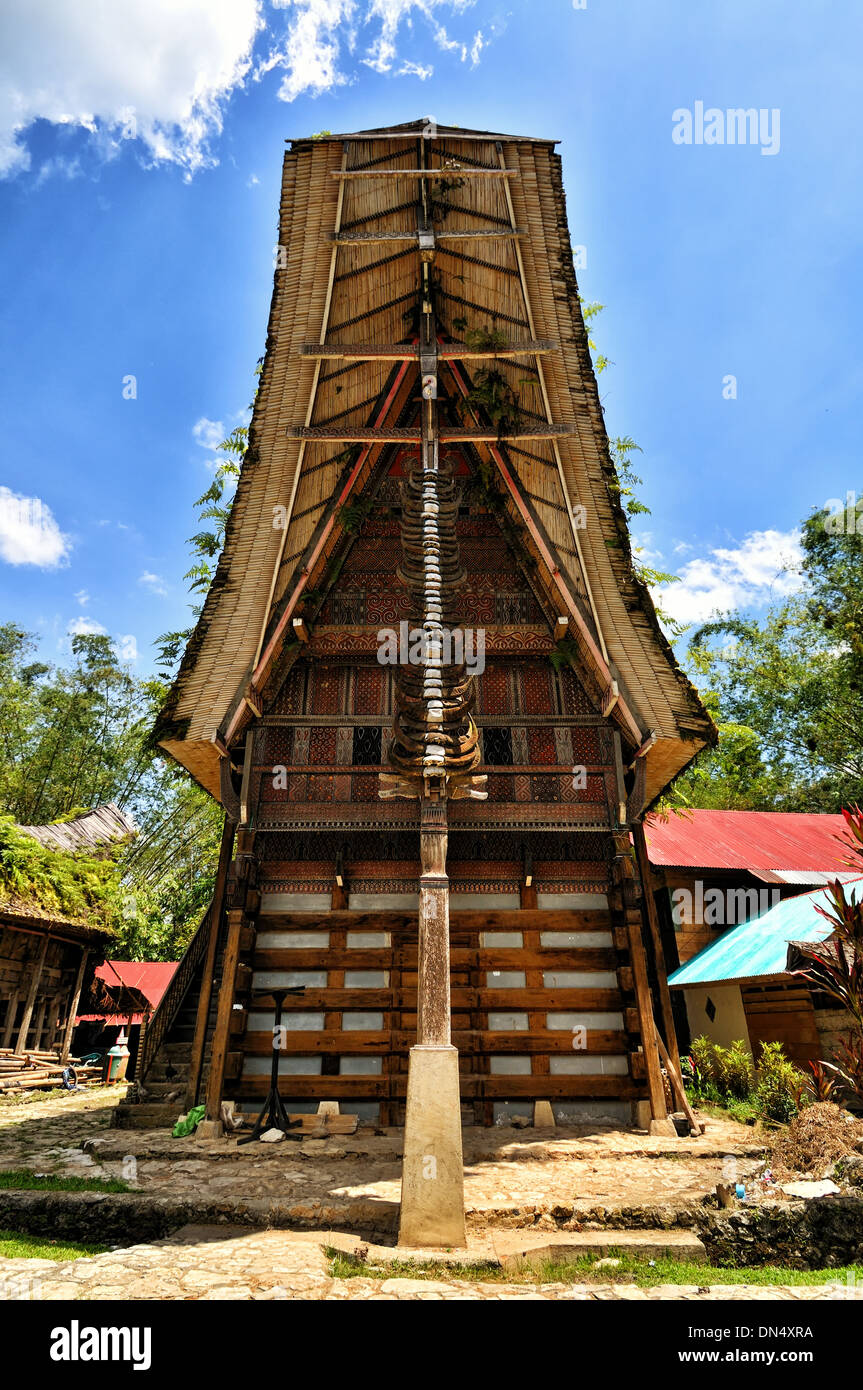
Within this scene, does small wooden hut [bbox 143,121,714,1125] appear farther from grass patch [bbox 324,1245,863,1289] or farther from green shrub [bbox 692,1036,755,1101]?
grass patch [bbox 324,1245,863,1289]

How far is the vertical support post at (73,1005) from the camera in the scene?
22.6 metres

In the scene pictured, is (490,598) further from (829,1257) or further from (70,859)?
(70,859)

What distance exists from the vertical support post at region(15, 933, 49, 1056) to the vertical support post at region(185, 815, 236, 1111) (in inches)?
455

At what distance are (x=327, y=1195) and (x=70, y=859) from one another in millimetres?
19518

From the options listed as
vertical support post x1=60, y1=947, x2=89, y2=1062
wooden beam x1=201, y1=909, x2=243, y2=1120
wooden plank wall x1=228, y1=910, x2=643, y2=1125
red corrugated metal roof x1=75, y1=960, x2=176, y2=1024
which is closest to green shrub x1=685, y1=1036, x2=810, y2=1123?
wooden plank wall x1=228, y1=910, x2=643, y2=1125

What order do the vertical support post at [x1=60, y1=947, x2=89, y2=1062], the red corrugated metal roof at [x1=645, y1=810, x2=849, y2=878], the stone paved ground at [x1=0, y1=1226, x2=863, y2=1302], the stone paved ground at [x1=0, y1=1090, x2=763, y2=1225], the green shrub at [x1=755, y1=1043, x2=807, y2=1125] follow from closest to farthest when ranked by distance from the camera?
1. the stone paved ground at [x1=0, y1=1226, x2=863, y2=1302]
2. the stone paved ground at [x1=0, y1=1090, x2=763, y2=1225]
3. the green shrub at [x1=755, y1=1043, x2=807, y2=1125]
4. the red corrugated metal roof at [x1=645, y1=810, x2=849, y2=878]
5. the vertical support post at [x1=60, y1=947, x2=89, y2=1062]

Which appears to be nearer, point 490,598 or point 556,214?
point 556,214

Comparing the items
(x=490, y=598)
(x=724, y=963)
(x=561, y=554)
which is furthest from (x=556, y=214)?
(x=724, y=963)

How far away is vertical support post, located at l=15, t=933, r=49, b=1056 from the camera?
20.3 m

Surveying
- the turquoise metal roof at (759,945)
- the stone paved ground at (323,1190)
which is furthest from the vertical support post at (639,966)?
the turquoise metal roof at (759,945)

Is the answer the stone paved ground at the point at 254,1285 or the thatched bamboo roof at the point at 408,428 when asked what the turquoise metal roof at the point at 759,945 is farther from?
the stone paved ground at the point at 254,1285

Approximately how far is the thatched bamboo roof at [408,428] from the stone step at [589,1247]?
6.84 m

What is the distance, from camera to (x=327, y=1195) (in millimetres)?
6609

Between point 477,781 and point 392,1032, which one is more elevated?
point 477,781
